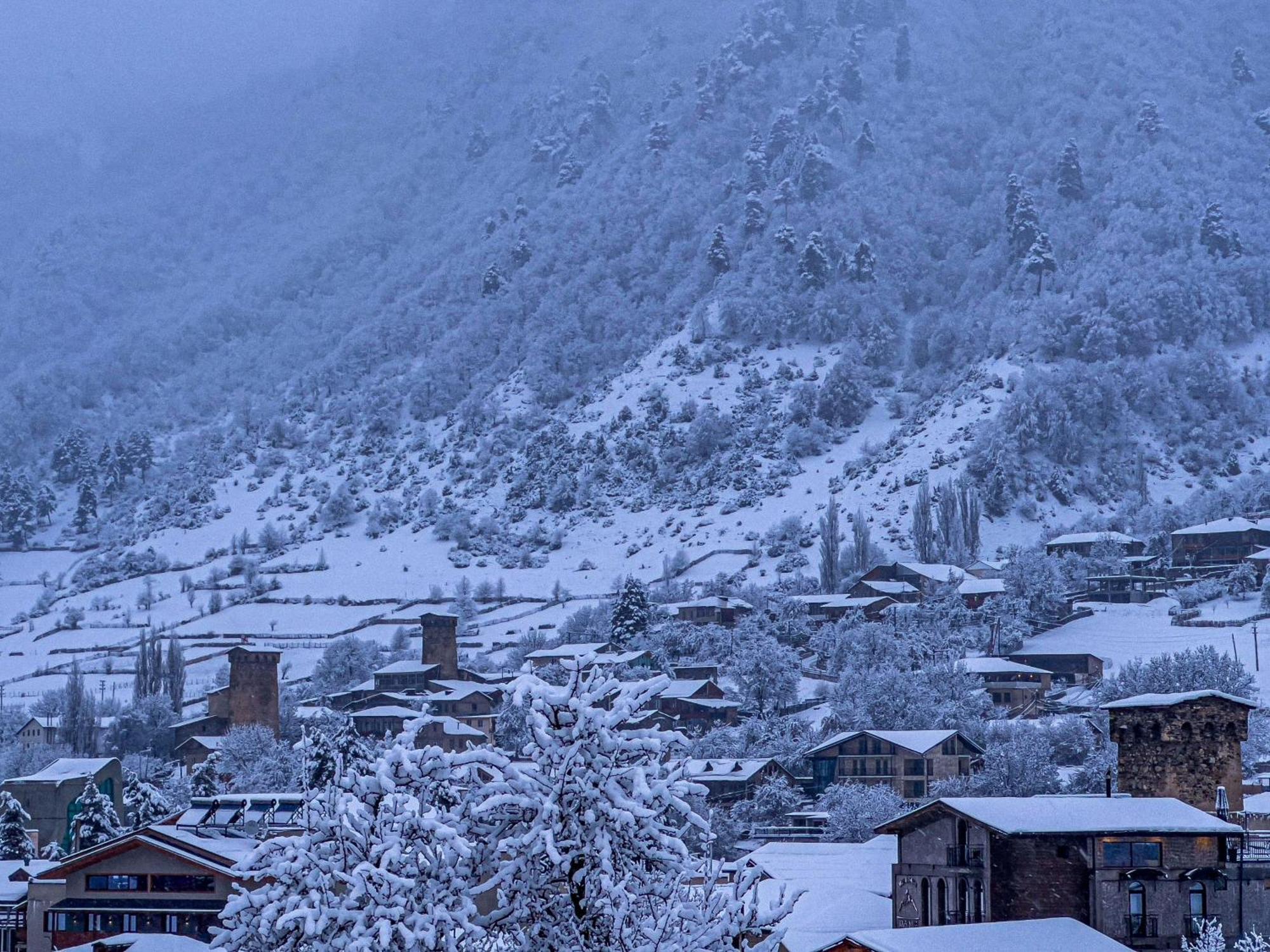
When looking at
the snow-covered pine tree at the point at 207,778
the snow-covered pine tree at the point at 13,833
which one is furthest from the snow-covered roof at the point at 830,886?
the snow-covered pine tree at the point at 207,778

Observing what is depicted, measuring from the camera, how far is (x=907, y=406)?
159m

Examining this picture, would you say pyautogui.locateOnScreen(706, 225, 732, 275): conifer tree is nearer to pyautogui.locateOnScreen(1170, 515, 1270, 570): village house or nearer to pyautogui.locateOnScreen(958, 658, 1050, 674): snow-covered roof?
pyautogui.locateOnScreen(1170, 515, 1270, 570): village house

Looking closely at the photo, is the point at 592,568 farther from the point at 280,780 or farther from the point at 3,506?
the point at 3,506

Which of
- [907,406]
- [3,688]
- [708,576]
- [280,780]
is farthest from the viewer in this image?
[907,406]

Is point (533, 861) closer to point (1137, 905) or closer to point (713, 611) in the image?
point (1137, 905)

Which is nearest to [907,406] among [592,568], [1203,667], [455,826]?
[592,568]

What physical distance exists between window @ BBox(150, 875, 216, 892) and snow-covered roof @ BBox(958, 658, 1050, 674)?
4768 cm

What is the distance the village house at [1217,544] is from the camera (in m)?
110

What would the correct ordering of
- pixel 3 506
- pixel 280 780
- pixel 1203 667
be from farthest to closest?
pixel 3 506 < pixel 280 780 < pixel 1203 667

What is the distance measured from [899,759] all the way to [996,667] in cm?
1543

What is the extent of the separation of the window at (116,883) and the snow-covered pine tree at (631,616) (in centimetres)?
6028

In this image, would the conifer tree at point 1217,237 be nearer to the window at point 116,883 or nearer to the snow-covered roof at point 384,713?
the snow-covered roof at point 384,713

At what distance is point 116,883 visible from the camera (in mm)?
47562

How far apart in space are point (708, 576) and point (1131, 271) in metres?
55.3
